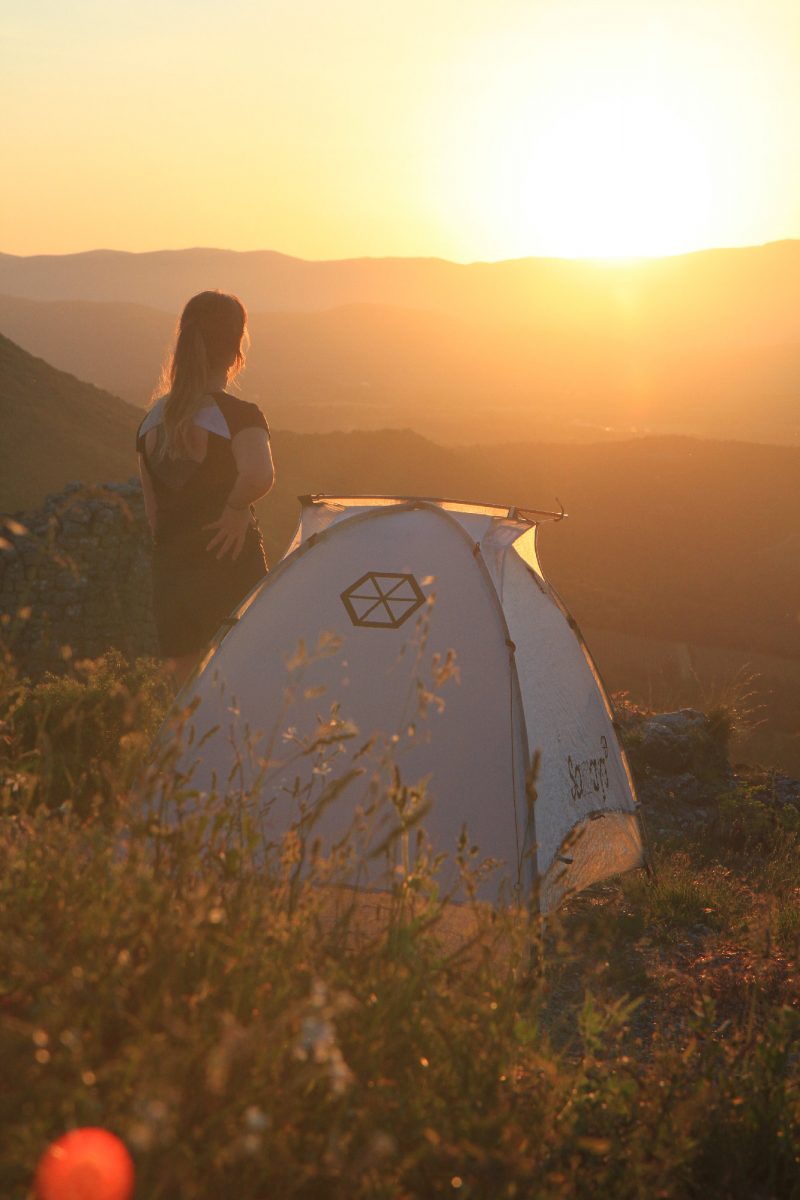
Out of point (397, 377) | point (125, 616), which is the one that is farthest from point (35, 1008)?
point (397, 377)

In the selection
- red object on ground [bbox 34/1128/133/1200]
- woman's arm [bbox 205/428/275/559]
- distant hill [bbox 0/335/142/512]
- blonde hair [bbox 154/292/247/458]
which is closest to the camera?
red object on ground [bbox 34/1128/133/1200]

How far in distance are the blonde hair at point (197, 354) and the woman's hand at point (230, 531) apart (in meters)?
0.35

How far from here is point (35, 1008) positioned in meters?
2.00

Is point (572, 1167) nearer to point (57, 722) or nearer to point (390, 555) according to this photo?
point (390, 555)

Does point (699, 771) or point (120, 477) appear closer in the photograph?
point (699, 771)

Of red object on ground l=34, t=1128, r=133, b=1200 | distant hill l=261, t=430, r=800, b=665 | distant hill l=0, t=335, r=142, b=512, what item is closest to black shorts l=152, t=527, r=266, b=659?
red object on ground l=34, t=1128, r=133, b=1200

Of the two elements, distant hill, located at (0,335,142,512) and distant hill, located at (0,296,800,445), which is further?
distant hill, located at (0,296,800,445)

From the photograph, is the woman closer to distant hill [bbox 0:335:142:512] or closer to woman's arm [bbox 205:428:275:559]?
woman's arm [bbox 205:428:275:559]

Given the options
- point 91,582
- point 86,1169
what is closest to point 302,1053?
point 86,1169

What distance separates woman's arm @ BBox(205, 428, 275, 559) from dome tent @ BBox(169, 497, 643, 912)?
1.54 feet

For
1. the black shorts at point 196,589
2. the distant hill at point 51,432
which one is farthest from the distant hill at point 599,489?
the black shorts at point 196,589

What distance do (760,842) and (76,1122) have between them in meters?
7.09

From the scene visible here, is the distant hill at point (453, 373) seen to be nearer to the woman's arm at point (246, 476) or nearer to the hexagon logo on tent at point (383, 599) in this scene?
the hexagon logo on tent at point (383, 599)

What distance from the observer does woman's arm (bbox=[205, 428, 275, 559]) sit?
5082mm
